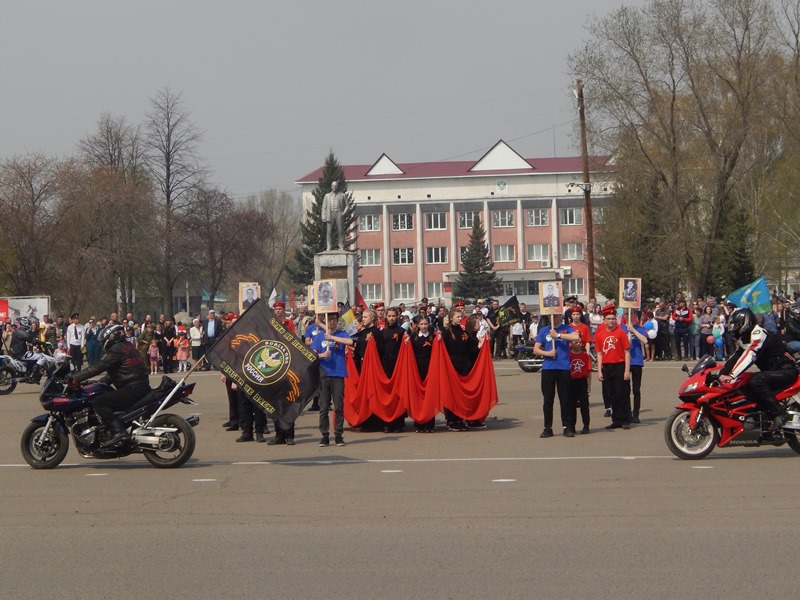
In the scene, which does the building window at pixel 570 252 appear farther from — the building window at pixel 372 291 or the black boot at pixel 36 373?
the black boot at pixel 36 373

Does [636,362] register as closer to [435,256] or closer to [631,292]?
[631,292]

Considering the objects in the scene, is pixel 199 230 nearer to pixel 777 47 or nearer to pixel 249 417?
pixel 777 47

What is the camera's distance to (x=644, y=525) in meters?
8.76

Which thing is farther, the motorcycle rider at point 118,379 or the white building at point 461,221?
the white building at point 461,221

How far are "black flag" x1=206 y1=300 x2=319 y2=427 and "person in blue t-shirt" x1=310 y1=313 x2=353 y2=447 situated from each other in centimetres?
37

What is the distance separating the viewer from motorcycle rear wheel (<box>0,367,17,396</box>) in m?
26.2

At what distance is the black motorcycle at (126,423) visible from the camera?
12.5 meters

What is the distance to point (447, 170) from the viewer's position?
11025 cm

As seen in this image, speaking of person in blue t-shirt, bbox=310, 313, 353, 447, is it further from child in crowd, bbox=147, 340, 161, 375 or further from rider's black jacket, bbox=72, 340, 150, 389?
child in crowd, bbox=147, 340, 161, 375

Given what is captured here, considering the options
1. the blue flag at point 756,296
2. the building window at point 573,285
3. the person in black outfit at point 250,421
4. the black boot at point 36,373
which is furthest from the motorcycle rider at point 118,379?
the building window at point 573,285

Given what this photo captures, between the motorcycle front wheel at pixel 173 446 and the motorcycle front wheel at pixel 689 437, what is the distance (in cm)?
538

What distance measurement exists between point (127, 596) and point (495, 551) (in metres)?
2.58

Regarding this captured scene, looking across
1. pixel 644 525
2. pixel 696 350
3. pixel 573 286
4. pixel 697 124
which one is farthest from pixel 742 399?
pixel 573 286

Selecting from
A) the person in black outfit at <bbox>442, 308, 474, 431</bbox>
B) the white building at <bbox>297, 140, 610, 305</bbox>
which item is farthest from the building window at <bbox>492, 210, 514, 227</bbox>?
the person in black outfit at <bbox>442, 308, 474, 431</bbox>
